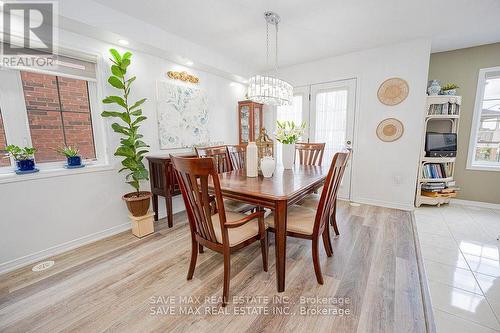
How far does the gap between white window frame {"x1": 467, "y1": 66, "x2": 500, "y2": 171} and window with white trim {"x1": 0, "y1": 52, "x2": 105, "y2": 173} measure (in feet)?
17.9

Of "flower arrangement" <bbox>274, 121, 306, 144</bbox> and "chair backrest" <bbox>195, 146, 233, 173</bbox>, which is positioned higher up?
"flower arrangement" <bbox>274, 121, 306, 144</bbox>

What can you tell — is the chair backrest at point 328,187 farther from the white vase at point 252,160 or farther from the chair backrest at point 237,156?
the chair backrest at point 237,156

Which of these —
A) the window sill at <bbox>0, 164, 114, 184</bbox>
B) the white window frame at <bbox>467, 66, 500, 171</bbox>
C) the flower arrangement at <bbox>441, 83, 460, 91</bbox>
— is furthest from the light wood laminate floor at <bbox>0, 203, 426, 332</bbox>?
the flower arrangement at <bbox>441, 83, 460, 91</bbox>

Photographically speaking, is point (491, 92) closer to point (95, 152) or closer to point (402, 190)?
point (402, 190)

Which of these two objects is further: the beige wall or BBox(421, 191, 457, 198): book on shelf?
BBox(421, 191, 457, 198): book on shelf

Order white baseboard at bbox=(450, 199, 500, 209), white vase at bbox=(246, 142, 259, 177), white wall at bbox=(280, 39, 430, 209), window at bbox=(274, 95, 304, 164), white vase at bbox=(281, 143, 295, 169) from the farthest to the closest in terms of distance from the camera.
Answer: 1. window at bbox=(274, 95, 304, 164)
2. white baseboard at bbox=(450, 199, 500, 209)
3. white wall at bbox=(280, 39, 430, 209)
4. white vase at bbox=(281, 143, 295, 169)
5. white vase at bbox=(246, 142, 259, 177)

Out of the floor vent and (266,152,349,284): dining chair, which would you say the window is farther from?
the floor vent

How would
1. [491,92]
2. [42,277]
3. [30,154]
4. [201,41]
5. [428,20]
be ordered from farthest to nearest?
[491,92], [201,41], [428,20], [30,154], [42,277]

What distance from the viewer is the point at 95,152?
2.50 metres

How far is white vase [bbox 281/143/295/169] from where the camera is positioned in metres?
2.47

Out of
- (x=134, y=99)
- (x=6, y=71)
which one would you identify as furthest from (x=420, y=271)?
(x=6, y=71)

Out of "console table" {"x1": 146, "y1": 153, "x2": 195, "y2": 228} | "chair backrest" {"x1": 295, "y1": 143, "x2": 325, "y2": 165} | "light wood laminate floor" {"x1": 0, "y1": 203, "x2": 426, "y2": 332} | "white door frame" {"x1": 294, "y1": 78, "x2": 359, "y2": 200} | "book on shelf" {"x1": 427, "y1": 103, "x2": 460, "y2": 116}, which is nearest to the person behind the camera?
"light wood laminate floor" {"x1": 0, "y1": 203, "x2": 426, "y2": 332}

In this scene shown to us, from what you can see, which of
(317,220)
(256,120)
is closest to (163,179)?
(317,220)

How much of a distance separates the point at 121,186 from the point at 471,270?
375cm
